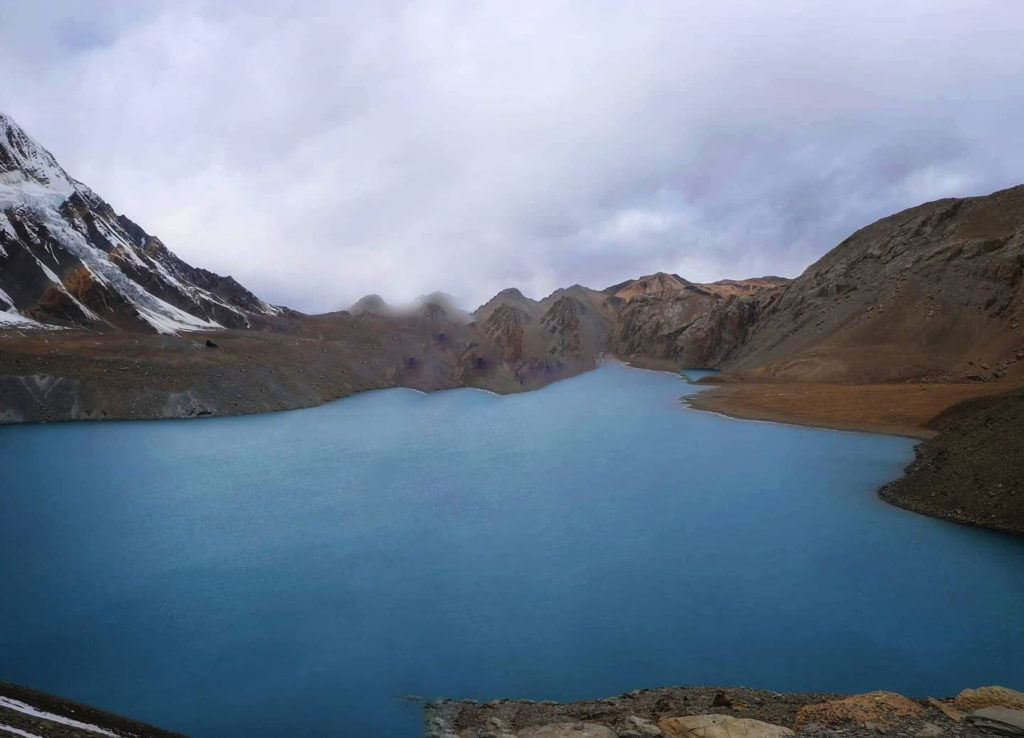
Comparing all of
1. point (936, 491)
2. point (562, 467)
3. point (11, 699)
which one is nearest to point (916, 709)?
point (11, 699)

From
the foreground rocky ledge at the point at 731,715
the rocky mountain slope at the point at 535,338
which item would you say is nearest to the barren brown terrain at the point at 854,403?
→ the rocky mountain slope at the point at 535,338

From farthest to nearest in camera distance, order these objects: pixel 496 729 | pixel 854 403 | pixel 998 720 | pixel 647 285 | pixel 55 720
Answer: pixel 647 285, pixel 854 403, pixel 496 729, pixel 55 720, pixel 998 720

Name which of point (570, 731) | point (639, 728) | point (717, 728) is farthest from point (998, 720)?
point (570, 731)

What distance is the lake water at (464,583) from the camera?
37.4 feet

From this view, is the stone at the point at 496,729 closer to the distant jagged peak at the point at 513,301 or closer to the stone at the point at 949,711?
the stone at the point at 949,711

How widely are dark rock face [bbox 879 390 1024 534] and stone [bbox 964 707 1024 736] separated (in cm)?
1321

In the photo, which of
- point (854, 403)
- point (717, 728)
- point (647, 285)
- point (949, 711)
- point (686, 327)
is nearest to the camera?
point (717, 728)

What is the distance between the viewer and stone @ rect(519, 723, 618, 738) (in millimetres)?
8570

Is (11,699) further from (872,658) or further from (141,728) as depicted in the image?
Answer: (872,658)

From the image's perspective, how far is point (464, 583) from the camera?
1580 centimetres

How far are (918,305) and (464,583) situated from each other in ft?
165

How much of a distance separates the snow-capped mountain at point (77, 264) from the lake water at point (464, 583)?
26520 millimetres

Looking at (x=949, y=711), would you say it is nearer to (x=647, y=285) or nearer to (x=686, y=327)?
(x=686, y=327)

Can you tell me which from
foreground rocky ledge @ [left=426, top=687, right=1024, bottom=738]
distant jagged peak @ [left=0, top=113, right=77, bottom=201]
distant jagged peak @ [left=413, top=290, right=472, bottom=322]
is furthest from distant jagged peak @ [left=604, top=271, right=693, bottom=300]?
foreground rocky ledge @ [left=426, top=687, right=1024, bottom=738]
